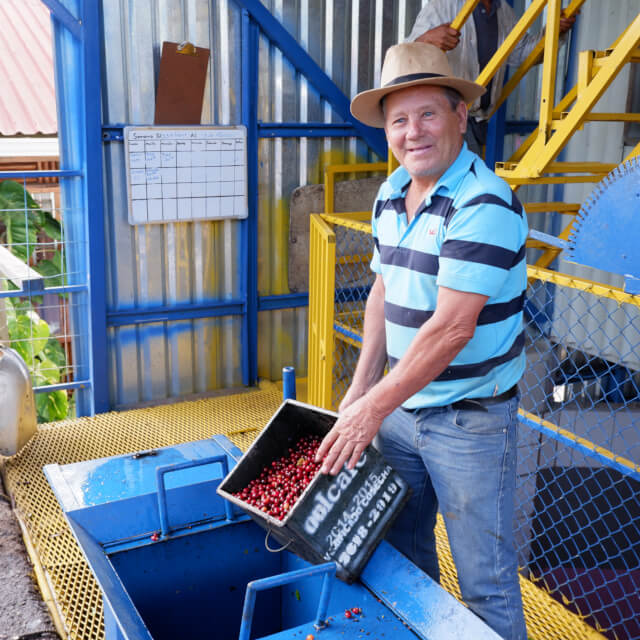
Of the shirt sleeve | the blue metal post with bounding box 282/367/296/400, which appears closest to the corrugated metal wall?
the blue metal post with bounding box 282/367/296/400

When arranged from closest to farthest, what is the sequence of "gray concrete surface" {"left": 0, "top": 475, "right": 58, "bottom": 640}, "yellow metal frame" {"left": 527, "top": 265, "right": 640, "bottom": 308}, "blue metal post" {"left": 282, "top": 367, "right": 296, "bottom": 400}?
"yellow metal frame" {"left": 527, "top": 265, "right": 640, "bottom": 308}
"gray concrete surface" {"left": 0, "top": 475, "right": 58, "bottom": 640}
"blue metal post" {"left": 282, "top": 367, "right": 296, "bottom": 400}

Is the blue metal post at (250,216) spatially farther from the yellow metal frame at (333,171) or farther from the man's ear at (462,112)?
the man's ear at (462,112)

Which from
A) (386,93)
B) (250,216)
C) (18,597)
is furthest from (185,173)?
(386,93)

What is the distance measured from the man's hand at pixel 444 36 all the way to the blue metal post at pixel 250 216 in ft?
4.52

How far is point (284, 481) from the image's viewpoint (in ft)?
8.23

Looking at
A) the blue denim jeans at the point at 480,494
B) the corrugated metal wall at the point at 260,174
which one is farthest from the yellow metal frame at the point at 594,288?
the corrugated metal wall at the point at 260,174

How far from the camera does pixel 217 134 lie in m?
5.80

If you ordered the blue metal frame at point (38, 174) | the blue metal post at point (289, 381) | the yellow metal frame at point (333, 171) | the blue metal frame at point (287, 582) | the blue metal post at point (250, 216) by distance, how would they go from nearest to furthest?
the blue metal frame at point (287, 582) < the blue metal post at point (289, 381) < the blue metal frame at point (38, 174) < the blue metal post at point (250, 216) < the yellow metal frame at point (333, 171)

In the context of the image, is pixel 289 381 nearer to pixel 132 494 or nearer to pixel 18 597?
pixel 132 494

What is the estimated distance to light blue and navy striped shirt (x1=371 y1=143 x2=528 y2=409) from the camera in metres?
2.25

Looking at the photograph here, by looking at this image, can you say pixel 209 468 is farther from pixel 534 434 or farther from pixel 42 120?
pixel 42 120

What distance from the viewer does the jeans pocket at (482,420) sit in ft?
8.07

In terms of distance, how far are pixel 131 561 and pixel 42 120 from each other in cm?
714

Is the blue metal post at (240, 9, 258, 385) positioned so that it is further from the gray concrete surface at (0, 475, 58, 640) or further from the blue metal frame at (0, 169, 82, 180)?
the gray concrete surface at (0, 475, 58, 640)
